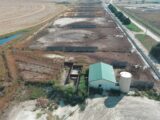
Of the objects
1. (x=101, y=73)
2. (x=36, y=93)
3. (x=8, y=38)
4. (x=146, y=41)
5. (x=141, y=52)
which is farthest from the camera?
(x=8, y=38)

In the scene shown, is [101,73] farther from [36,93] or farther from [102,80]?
[36,93]

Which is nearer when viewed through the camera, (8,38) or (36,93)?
(36,93)

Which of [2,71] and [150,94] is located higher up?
[2,71]

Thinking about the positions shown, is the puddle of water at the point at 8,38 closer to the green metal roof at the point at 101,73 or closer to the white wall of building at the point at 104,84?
the green metal roof at the point at 101,73

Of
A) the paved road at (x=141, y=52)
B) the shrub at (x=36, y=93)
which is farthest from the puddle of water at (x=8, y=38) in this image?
the paved road at (x=141, y=52)

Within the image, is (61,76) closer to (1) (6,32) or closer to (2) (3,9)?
(1) (6,32)

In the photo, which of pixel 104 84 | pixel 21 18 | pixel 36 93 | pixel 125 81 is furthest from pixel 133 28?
pixel 36 93

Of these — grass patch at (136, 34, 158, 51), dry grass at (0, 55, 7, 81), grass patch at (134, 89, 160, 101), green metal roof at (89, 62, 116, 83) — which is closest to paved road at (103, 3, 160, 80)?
grass patch at (136, 34, 158, 51)
